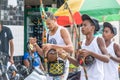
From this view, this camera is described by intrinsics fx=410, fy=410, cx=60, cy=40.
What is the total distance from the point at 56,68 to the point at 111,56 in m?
1.12

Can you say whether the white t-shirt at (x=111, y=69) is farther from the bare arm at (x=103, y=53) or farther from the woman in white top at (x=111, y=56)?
the bare arm at (x=103, y=53)

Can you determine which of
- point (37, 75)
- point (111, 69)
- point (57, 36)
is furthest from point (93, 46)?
point (37, 75)

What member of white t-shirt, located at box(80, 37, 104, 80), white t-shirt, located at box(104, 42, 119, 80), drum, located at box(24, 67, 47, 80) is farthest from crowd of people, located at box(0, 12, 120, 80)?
drum, located at box(24, 67, 47, 80)

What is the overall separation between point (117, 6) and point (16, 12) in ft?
6.80

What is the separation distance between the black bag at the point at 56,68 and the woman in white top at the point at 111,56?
3.03ft

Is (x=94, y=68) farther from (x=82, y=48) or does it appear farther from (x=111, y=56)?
(x=111, y=56)

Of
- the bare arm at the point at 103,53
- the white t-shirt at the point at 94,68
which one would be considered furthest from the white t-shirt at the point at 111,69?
the bare arm at the point at 103,53

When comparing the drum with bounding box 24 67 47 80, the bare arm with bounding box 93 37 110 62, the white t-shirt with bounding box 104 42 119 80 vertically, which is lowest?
the drum with bounding box 24 67 47 80

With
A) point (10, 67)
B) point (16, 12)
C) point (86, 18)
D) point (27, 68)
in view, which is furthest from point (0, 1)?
point (86, 18)

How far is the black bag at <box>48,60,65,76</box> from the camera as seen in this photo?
221 inches

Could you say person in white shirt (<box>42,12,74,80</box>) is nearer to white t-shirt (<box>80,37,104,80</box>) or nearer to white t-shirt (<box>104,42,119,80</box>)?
Answer: white t-shirt (<box>80,37,104,80</box>)

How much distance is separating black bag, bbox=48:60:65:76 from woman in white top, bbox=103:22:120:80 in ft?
3.03

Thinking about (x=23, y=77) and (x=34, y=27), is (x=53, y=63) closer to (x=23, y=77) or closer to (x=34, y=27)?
(x=23, y=77)

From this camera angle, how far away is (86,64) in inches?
217
